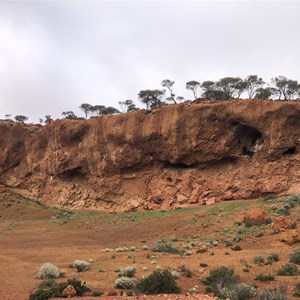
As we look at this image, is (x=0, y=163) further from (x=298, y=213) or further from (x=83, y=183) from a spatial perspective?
(x=298, y=213)

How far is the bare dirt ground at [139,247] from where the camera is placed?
1058 centimetres

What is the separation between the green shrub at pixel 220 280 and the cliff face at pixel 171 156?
2266cm

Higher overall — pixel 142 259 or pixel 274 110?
pixel 274 110

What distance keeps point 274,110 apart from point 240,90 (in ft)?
53.8

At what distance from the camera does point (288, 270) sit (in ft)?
35.7

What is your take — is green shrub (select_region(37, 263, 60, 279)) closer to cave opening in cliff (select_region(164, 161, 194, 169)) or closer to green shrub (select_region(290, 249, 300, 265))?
green shrub (select_region(290, 249, 300, 265))

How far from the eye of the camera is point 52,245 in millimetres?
19875

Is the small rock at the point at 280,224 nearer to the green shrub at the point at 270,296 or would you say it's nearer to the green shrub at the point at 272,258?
the green shrub at the point at 272,258

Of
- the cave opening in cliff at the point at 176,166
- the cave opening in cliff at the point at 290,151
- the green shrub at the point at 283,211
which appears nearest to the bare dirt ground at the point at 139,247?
the green shrub at the point at 283,211

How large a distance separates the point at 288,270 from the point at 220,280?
278 cm

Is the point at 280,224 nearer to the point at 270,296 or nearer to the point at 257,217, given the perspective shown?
the point at 257,217

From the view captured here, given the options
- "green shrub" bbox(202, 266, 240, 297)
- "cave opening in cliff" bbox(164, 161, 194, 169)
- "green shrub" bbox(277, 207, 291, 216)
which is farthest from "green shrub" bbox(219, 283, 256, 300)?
"cave opening in cliff" bbox(164, 161, 194, 169)

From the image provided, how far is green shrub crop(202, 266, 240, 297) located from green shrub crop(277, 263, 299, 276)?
6.19 feet

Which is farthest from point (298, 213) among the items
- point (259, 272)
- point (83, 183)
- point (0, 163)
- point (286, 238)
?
point (0, 163)
